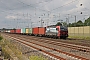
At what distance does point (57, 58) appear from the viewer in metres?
13.9

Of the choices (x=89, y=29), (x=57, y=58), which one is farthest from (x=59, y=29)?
(x=57, y=58)

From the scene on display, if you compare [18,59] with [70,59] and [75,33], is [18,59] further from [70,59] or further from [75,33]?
[75,33]

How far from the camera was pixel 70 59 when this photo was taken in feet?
43.4

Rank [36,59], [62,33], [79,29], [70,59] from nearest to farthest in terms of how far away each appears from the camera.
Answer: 1. [36,59]
2. [70,59]
3. [62,33]
4. [79,29]

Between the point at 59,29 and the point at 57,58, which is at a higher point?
the point at 59,29

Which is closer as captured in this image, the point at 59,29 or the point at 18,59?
the point at 18,59

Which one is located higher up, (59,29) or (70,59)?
(59,29)

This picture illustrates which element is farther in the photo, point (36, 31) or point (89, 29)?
point (36, 31)

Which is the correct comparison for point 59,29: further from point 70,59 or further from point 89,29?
point 70,59

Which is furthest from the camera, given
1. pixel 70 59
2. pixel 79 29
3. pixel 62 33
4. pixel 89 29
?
pixel 79 29

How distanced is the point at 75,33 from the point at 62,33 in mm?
23239

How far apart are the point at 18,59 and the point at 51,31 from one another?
100ft

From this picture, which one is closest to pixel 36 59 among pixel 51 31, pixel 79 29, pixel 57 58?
pixel 57 58

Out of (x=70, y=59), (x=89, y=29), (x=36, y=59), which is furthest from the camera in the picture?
(x=89, y=29)
